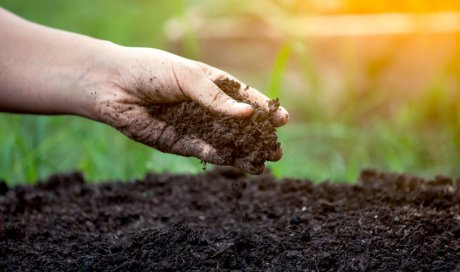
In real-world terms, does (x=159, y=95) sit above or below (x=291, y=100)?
below

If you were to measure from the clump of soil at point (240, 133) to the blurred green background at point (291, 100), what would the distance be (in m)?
0.97

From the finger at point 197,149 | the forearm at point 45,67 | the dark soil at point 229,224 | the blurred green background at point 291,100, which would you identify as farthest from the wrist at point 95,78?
the blurred green background at point 291,100

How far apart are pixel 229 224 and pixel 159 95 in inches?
18.9

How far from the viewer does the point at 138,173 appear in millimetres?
3127

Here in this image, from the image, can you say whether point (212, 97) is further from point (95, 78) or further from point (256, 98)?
point (95, 78)

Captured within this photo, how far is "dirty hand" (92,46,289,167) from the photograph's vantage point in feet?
5.74

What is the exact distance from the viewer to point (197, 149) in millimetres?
1790

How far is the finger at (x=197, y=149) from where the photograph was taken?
5.74 ft

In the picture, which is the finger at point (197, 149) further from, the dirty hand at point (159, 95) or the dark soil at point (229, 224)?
the dark soil at point (229, 224)

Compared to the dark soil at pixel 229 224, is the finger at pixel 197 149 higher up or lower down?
higher up

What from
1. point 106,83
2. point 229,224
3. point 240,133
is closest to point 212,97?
point 240,133

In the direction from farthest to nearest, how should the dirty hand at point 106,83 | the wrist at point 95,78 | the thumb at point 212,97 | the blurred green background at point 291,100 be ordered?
1. the blurred green background at point 291,100
2. the wrist at point 95,78
3. the dirty hand at point 106,83
4. the thumb at point 212,97

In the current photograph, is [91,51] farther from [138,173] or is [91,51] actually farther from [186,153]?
[138,173]

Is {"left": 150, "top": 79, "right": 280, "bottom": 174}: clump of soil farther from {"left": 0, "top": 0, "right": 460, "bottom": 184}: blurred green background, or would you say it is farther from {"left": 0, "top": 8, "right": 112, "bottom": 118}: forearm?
{"left": 0, "top": 0, "right": 460, "bottom": 184}: blurred green background
